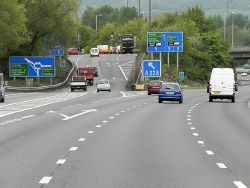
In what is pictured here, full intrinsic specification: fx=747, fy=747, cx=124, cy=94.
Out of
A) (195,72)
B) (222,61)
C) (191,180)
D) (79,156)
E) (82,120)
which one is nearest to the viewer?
(191,180)

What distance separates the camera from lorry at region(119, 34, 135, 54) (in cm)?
14438

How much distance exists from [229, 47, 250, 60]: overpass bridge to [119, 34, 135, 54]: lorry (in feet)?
72.5

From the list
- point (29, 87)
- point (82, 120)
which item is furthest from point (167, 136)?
point (29, 87)

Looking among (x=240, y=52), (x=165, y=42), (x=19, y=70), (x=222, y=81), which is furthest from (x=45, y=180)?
→ (x=240, y=52)

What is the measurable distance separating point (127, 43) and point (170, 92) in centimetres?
9660

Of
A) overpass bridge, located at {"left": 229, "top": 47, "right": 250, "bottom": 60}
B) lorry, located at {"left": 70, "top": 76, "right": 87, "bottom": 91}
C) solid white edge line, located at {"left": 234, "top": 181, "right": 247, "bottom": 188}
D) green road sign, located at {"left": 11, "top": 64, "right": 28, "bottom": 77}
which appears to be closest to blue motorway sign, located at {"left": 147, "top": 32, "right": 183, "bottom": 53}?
lorry, located at {"left": 70, "top": 76, "right": 87, "bottom": 91}

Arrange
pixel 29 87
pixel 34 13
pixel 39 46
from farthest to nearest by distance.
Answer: pixel 39 46, pixel 34 13, pixel 29 87

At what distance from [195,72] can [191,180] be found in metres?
119

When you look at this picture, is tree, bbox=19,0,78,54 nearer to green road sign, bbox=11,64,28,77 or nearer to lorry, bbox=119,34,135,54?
green road sign, bbox=11,64,28,77

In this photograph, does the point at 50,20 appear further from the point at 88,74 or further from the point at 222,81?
the point at 222,81

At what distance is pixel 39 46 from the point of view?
10212 cm

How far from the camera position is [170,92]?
51.4 metres

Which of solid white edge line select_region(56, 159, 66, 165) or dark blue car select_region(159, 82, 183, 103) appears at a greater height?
solid white edge line select_region(56, 159, 66, 165)

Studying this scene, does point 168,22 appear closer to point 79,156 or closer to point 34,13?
point 34,13
